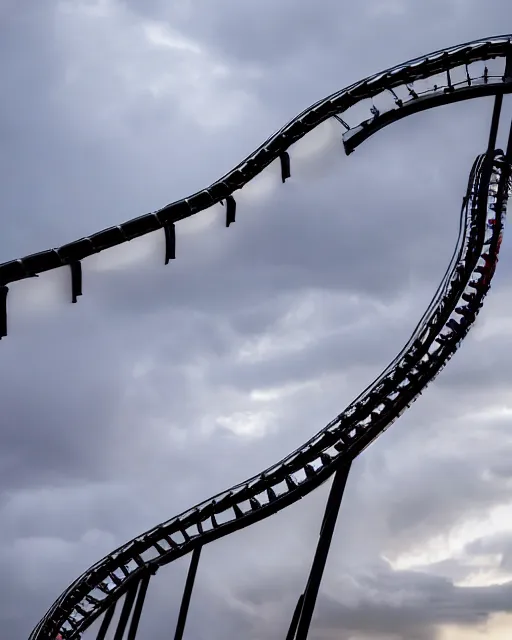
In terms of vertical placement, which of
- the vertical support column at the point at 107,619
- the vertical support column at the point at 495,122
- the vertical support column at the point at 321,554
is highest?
the vertical support column at the point at 495,122

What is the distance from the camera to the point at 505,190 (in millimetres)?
16031

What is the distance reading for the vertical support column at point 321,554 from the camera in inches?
608

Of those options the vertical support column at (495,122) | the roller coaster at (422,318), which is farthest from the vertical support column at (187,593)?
the vertical support column at (495,122)

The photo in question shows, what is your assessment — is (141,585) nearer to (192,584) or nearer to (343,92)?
(192,584)

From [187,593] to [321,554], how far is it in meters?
4.30

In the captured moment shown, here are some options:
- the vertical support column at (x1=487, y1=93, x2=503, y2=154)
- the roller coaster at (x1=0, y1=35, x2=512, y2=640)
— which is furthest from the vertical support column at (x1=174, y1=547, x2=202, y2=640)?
the vertical support column at (x1=487, y1=93, x2=503, y2=154)

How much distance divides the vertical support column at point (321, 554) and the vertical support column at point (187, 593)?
10.6ft

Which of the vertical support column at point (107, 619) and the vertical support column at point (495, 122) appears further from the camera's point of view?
the vertical support column at point (107, 619)

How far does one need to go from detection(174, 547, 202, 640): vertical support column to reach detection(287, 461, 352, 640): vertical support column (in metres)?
3.23

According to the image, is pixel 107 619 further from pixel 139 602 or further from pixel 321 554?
pixel 321 554

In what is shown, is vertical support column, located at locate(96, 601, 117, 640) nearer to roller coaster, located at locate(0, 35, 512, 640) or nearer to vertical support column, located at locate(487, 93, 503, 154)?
roller coaster, located at locate(0, 35, 512, 640)

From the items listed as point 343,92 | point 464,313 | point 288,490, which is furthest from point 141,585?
point 343,92

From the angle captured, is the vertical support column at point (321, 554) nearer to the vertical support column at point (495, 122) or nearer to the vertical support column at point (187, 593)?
the vertical support column at point (187, 593)

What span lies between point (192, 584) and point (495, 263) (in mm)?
8669
